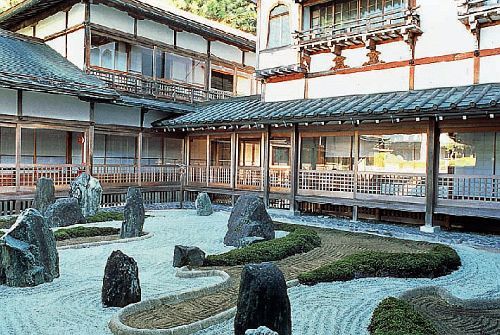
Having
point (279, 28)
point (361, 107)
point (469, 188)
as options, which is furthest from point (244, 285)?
point (279, 28)

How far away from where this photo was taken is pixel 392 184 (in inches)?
607

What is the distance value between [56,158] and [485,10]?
58.2ft

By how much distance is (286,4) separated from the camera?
19453mm

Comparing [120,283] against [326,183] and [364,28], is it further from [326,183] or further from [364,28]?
[364,28]

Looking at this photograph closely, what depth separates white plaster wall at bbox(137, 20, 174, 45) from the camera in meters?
22.6

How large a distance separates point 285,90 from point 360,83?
3.70 metres

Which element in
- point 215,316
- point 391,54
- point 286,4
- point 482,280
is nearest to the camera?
point 215,316

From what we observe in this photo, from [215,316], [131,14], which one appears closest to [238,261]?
[215,316]

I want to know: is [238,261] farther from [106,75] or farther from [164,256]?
[106,75]

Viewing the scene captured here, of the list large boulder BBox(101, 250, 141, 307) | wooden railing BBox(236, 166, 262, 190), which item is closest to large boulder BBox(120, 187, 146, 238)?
large boulder BBox(101, 250, 141, 307)

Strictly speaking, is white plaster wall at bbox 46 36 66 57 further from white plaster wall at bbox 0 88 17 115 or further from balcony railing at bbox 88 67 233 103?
white plaster wall at bbox 0 88 17 115

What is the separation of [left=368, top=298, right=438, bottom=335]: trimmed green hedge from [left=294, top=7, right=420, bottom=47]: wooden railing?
37.2ft

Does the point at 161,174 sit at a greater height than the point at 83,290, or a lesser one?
greater

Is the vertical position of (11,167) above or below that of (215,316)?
above
